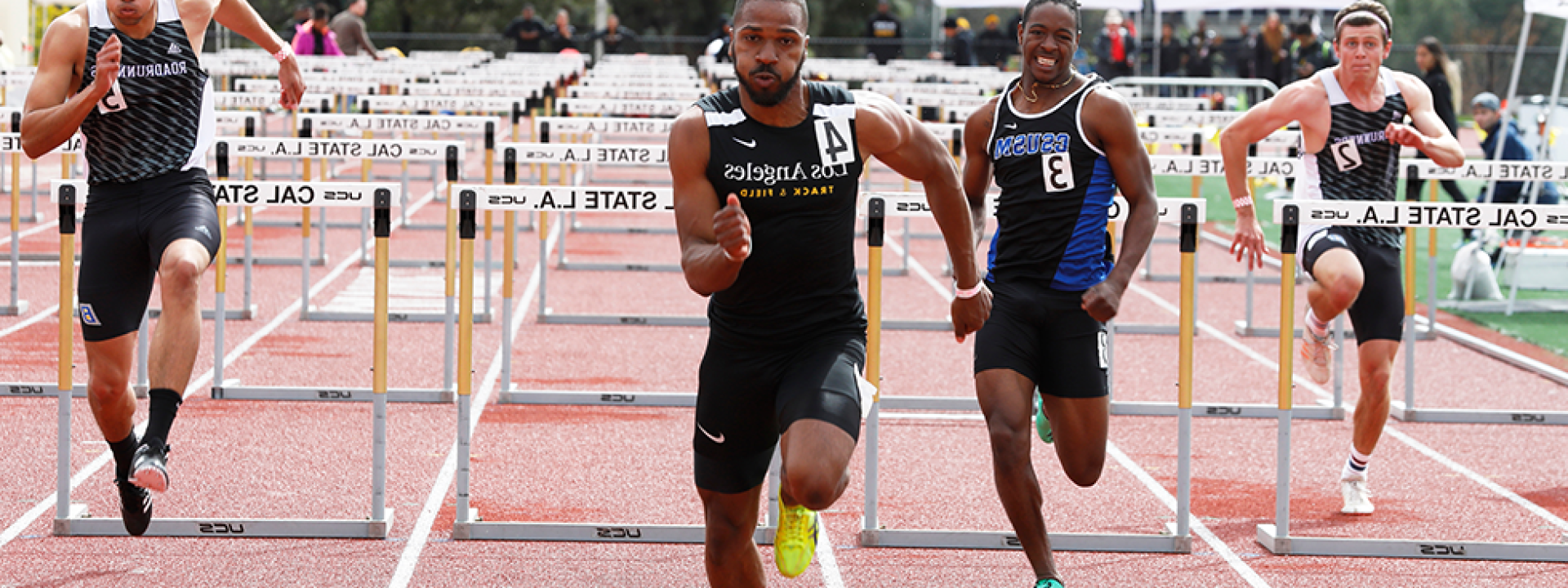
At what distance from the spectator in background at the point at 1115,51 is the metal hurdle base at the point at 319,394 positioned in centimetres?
2076

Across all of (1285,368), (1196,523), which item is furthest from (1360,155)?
(1196,523)

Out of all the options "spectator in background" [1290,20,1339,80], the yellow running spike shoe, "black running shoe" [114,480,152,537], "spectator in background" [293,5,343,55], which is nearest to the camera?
the yellow running spike shoe

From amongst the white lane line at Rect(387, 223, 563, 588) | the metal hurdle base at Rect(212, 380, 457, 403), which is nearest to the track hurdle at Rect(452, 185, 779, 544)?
the white lane line at Rect(387, 223, 563, 588)

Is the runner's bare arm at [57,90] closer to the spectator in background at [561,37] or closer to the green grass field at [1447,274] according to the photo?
the green grass field at [1447,274]

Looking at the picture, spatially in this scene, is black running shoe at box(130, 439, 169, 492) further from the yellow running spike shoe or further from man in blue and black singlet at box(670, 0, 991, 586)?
the yellow running spike shoe

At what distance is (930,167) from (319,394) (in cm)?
494

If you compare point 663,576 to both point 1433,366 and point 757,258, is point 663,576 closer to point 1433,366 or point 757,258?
point 757,258

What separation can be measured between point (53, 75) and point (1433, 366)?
26.4 ft

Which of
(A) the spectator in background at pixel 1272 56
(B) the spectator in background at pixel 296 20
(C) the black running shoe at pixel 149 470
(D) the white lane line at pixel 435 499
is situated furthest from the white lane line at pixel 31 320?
(A) the spectator in background at pixel 1272 56

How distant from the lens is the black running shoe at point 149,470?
5.33 meters

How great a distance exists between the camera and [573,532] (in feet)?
20.1

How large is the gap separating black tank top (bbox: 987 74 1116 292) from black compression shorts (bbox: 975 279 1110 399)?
0.07 meters

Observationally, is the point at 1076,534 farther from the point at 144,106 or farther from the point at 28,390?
the point at 28,390

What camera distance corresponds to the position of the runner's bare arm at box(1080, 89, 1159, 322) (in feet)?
17.3
